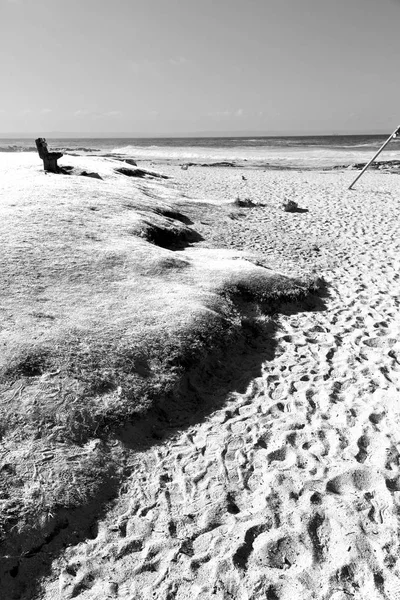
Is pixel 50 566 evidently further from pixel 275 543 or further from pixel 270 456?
pixel 270 456

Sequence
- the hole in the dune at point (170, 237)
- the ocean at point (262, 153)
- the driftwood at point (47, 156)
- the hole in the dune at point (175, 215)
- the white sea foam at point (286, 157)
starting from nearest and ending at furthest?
the hole in the dune at point (170, 237), the hole in the dune at point (175, 215), the driftwood at point (47, 156), the white sea foam at point (286, 157), the ocean at point (262, 153)

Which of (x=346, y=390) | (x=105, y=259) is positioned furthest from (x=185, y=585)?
(x=105, y=259)

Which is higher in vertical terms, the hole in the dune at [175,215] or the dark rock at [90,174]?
the dark rock at [90,174]

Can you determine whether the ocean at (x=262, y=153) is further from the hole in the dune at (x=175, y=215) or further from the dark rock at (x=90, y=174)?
the hole in the dune at (x=175, y=215)

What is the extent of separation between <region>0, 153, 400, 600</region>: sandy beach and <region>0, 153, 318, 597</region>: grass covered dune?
0.06 m

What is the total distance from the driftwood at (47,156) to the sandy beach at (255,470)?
7.63 metres

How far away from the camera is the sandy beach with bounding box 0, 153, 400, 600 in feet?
10.4

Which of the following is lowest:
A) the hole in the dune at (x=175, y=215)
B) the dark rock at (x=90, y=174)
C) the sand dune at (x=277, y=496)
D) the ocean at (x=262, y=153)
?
the ocean at (x=262, y=153)

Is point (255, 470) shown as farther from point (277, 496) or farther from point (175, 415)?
point (175, 415)

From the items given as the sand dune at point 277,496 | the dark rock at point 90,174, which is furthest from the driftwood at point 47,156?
the sand dune at point 277,496

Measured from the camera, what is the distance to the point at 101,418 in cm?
441

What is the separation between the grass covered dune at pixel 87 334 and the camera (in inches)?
147

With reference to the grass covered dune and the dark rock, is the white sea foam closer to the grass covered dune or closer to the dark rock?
the dark rock

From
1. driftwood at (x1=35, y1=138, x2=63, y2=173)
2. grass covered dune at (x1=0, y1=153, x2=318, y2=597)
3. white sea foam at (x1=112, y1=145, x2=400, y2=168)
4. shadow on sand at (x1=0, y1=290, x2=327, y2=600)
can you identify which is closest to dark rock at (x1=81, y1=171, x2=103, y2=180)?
driftwood at (x1=35, y1=138, x2=63, y2=173)
